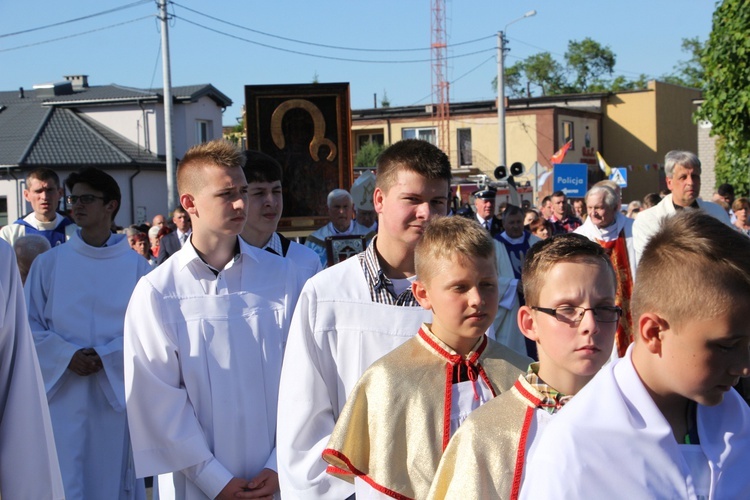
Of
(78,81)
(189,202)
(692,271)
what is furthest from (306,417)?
(78,81)

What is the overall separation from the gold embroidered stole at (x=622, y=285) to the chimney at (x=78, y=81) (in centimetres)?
3879

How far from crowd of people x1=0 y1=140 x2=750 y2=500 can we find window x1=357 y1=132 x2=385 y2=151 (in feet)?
152

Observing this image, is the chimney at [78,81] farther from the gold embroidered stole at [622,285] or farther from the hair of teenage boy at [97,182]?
the hair of teenage boy at [97,182]

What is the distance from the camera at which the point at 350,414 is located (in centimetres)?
309

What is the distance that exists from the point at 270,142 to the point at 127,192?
29.5 metres

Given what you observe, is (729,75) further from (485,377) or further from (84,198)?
(485,377)

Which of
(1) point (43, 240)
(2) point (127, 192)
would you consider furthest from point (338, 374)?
(2) point (127, 192)

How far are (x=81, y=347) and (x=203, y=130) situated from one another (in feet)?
123

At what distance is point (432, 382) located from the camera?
3066 mm

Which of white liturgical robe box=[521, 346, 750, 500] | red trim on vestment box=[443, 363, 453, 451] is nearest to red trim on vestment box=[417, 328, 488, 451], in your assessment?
red trim on vestment box=[443, 363, 453, 451]

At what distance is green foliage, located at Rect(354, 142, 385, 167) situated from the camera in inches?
1859

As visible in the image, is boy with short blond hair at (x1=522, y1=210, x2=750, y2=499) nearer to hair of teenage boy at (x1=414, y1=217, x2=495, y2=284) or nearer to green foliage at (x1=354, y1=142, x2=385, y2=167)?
hair of teenage boy at (x1=414, y1=217, x2=495, y2=284)

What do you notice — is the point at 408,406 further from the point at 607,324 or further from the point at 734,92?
the point at 734,92

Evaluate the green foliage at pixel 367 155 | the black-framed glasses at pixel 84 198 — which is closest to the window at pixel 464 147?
the green foliage at pixel 367 155
